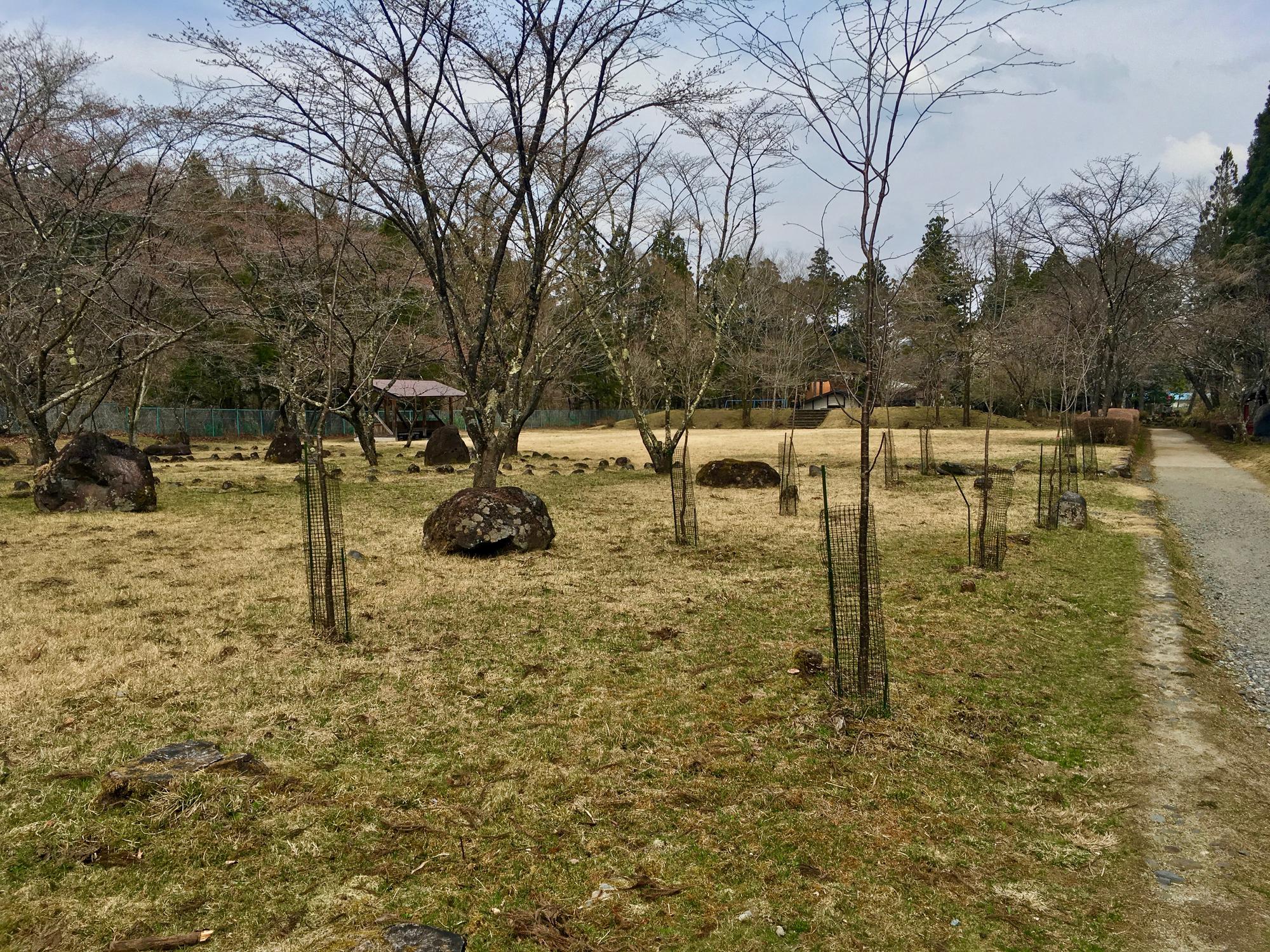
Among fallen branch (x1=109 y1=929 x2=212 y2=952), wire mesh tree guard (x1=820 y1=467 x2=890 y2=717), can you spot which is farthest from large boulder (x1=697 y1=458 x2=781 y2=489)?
fallen branch (x1=109 y1=929 x2=212 y2=952)

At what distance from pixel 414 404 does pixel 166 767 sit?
103 ft

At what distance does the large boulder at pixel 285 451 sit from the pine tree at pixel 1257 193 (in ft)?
107

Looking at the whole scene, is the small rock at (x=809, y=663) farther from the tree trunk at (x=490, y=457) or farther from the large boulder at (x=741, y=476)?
the large boulder at (x=741, y=476)

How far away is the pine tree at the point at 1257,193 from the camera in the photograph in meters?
27.0

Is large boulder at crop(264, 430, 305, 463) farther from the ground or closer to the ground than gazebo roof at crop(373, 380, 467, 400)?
closer to the ground

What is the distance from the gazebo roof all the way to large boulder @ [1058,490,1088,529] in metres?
24.3

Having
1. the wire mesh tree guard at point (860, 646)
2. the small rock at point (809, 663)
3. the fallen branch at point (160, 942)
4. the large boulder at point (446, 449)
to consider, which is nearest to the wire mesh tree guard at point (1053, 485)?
the wire mesh tree guard at point (860, 646)

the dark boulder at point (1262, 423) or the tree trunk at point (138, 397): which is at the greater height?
the tree trunk at point (138, 397)

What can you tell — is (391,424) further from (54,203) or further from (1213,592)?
(1213,592)

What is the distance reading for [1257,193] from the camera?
28344 mm

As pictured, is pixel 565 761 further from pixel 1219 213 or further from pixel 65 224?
pixel 1219 213

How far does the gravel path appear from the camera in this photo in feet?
17.8

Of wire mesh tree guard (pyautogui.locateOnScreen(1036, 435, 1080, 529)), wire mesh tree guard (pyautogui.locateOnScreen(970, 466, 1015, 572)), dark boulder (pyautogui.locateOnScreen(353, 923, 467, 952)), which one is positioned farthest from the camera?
wire mesh tree guard (pyautogui.locateOnScreen(1036, 435, 1080, 529))

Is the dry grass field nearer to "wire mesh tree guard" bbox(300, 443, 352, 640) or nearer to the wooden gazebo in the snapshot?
"wire mesh tree guard" bbox(300, 443, 352, 640)
